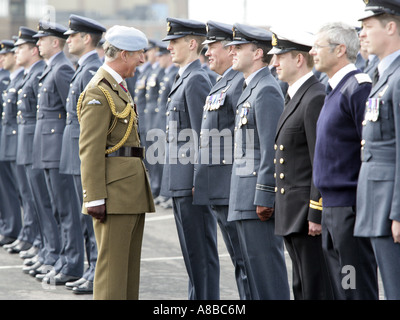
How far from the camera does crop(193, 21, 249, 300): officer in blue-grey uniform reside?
240 inches

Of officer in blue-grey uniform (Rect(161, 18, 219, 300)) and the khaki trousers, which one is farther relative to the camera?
officer in blue-grey uniform (Rect(161, 18, 219, 300))

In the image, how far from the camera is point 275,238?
5.57m

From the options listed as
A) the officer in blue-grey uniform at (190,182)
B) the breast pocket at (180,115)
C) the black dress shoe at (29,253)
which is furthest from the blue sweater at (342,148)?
the black dress shoe at (29,253)

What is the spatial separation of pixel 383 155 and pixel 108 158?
2.02 meters

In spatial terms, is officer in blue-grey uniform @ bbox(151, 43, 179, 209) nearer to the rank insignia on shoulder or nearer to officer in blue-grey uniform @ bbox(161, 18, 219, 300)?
officer in blue-grey uniform @ bbox(161, 18, 219, 300)

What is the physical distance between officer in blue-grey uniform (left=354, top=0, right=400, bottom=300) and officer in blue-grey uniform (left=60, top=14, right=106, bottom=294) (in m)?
3.61

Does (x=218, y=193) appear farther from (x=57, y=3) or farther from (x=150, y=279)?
(x=57, y=3)

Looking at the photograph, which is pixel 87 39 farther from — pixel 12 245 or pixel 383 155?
pixel 383 155

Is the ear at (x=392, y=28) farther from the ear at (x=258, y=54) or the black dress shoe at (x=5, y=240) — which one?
the black dress shoe at (x=5, y=240)

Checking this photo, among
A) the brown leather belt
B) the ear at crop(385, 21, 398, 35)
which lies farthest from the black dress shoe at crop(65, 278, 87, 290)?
the ear at crop(385, 21, 398, 35)

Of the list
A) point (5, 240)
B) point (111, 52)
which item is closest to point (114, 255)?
point (111, 52)

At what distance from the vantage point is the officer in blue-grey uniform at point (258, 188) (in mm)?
5488

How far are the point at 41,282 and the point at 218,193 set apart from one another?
8.93 feet

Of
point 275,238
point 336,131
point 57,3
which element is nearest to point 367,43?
point 336,131
